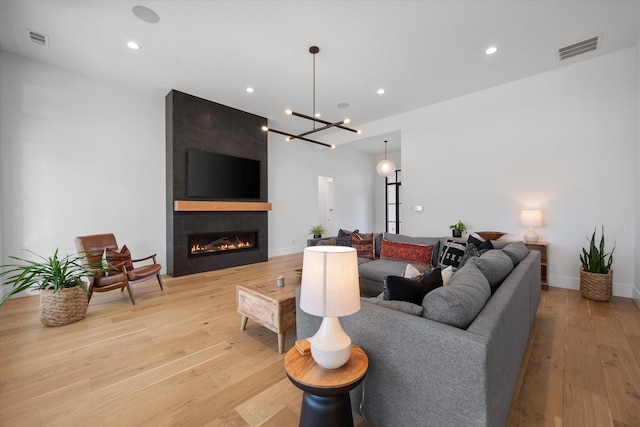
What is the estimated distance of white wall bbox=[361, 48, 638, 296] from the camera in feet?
11.3

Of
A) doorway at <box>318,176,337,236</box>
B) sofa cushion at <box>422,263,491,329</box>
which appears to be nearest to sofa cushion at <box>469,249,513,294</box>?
sofa cushion at <box>422,263,491,329</box>

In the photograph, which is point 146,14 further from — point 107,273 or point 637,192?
point 637,192

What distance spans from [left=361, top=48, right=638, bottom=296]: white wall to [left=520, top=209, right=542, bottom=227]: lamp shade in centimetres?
27

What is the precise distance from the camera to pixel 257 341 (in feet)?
7.82

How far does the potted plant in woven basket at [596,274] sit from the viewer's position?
321cm

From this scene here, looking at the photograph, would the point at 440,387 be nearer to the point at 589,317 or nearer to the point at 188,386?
the point at 188,386

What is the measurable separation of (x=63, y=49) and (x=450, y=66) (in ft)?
17.0

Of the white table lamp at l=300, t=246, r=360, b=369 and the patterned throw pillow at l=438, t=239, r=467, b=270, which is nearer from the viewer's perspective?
the white table lamp at l=300, t=246, r=360, b=369

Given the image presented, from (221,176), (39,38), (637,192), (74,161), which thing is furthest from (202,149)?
(637,192)

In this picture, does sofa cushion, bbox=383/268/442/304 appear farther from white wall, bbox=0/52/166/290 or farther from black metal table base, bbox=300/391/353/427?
white wall, bbox=0/52/166/290

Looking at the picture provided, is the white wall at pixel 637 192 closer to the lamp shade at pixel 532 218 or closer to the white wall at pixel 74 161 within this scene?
the lamp shade at pixel 532 218

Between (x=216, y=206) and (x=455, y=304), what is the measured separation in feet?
15.2

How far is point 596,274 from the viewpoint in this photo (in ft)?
10.7

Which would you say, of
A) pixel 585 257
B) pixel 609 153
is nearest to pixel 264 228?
pixel 585 257
